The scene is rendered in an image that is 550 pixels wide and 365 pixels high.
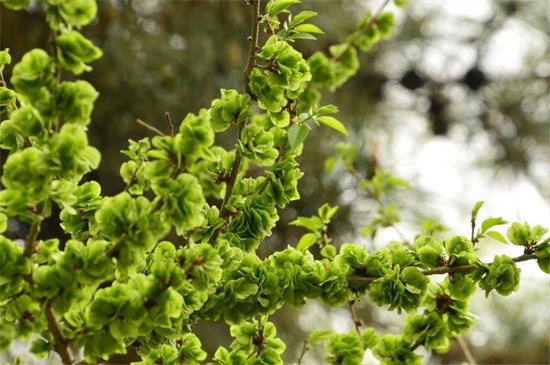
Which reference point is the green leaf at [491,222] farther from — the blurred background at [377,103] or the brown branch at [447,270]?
the blurred background at [377,103]

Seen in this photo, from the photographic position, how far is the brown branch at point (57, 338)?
18.3 inches

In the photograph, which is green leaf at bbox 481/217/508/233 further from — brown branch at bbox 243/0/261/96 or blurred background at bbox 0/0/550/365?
blurred background at bbox 0/0/550/365

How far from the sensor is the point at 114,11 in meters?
1.64

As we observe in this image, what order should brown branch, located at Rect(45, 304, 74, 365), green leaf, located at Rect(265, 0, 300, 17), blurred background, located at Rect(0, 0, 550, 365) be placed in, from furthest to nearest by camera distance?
1. blurred background, located at Rect(0, 0, 550, 365)
2. green leaf, located at Rect(265, 0, 300, 17)
3. brown branch, located at Rect(45, 304, 74, 365)

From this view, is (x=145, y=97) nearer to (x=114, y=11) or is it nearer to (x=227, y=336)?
(x=114, y=11)

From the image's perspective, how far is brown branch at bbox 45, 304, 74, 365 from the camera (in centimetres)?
46

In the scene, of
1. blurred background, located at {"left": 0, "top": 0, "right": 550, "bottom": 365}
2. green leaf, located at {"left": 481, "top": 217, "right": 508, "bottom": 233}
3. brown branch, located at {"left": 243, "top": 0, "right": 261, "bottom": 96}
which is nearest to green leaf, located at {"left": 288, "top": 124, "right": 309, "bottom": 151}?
brown branch, located at {"left": 243, "top": 0, "right": 261, "bottom": 96}

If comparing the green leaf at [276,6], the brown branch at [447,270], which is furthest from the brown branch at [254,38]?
the brown branch at [447,270]

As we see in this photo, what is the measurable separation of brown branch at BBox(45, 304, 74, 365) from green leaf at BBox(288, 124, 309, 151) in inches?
8.7

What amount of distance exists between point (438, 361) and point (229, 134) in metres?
1.07

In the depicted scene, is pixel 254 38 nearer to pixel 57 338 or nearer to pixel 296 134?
pixel 296 134

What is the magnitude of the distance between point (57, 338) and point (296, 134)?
24 cm

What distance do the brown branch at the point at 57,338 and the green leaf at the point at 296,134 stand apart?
0.72ft

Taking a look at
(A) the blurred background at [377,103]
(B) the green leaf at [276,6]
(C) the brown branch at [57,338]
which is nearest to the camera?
(C) the brown branch at [57,338]
